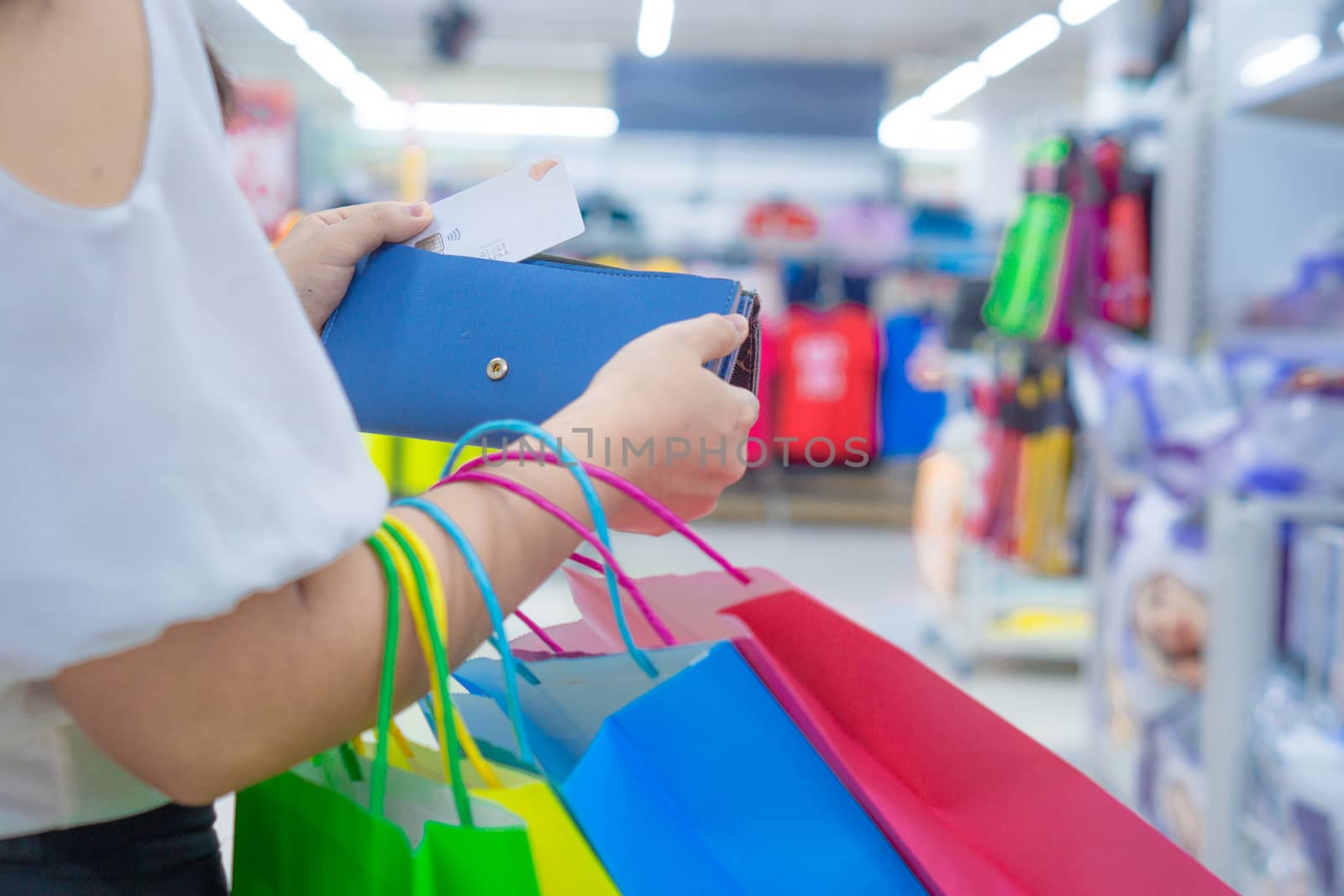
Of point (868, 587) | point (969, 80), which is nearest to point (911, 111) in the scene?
point (969, 80)

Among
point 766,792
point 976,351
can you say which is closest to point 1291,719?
point 766,792

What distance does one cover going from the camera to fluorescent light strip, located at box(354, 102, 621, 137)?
10609mm

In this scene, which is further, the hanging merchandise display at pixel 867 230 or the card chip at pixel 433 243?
the hanging merchandise display at pixel 867 230

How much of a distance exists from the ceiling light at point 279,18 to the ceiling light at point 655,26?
256cm

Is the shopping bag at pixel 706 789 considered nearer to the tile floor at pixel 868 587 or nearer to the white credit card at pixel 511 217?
the white credit card at pixel 511 217

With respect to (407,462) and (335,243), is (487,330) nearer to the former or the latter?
(335,243)

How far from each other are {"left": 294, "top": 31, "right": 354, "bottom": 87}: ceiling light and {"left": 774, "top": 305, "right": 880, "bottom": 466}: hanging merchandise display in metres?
5.29

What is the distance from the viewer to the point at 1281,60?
6.20 feet

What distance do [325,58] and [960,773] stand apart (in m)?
Result: 9.84

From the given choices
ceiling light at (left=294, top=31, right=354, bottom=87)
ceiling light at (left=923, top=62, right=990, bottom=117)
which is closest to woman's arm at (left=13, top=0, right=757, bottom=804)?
ceiling light at (left=294, top=31, right=354, bottom=87)

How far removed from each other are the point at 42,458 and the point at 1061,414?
2.99 m

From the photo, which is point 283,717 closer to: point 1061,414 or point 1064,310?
point 1064,310

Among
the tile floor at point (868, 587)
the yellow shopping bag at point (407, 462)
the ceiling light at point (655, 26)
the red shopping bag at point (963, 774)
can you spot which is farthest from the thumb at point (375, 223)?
the ceiling light at point (655, 26)

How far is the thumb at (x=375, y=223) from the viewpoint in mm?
664
